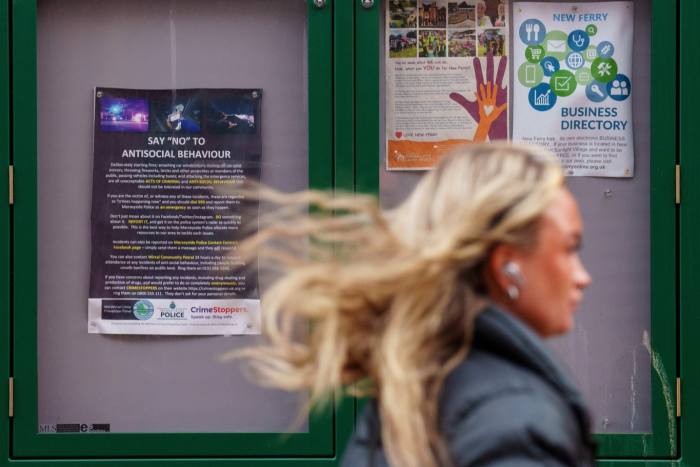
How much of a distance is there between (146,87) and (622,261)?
1851mm

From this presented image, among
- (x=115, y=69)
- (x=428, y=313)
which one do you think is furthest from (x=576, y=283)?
(x=115, y=69)

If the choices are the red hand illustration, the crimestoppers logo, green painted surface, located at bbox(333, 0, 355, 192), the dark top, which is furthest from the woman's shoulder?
the crimestoppers logo

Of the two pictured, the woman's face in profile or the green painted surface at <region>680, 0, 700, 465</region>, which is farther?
the green painted surface at <region>680, 0, 700, 465</region>

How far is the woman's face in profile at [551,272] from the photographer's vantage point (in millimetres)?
1842

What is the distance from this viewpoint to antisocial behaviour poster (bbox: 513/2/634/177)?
4.30 m

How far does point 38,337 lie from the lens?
437 centimetres

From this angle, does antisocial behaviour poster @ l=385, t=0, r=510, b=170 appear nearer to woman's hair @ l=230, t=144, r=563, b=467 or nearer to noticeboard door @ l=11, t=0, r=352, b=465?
noticeboard door @ l=11, t=0, r=352, b=465

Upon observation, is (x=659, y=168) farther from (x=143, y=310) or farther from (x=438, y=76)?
(x=143, y=310)

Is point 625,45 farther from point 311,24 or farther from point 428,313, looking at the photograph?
point 428,313

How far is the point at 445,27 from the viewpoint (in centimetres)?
431

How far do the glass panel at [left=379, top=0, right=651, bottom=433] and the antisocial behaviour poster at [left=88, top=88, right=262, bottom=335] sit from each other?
0.57 m
